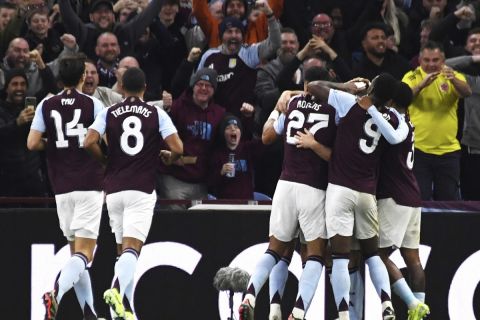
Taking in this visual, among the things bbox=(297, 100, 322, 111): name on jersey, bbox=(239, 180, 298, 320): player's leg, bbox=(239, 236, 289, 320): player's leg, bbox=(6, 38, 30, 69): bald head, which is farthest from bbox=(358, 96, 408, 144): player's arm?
bbox=(6, 38, 30, 69): bald head

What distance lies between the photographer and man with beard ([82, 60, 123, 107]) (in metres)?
16.5

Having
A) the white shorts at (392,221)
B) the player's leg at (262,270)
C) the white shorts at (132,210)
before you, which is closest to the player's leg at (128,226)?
the white shorts at (132,210)

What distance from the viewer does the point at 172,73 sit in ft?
61.8

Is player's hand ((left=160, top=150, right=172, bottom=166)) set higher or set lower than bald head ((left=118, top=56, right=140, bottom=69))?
lower

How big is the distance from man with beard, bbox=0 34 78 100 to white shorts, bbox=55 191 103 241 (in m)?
2.60

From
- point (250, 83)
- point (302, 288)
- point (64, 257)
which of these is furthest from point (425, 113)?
point (64, 257)

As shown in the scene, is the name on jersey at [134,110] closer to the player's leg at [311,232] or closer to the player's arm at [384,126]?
the player's leg at [311,232]

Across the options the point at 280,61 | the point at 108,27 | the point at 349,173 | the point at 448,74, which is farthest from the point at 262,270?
the point at 108,27

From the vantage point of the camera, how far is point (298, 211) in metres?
14.2

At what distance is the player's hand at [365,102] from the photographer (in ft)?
46.1

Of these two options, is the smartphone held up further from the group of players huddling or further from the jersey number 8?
the group of players huddling

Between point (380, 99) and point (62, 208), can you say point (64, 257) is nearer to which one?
point (62, 208)

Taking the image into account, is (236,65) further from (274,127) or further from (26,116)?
(274,127)

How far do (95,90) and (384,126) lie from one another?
13.7ft
